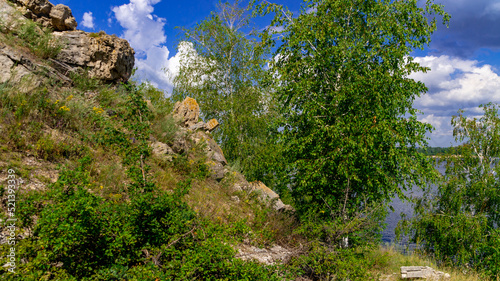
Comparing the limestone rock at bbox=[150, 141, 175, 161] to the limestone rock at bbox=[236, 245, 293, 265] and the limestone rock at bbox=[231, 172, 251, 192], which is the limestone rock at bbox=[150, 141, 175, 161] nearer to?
the limestone rock at bbox=[231, 172, 251, 192]

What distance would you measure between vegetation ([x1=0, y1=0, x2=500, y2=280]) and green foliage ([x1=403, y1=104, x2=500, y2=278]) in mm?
74

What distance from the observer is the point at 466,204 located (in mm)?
13984

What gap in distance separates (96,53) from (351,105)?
8.75 meters

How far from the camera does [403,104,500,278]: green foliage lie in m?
12.3

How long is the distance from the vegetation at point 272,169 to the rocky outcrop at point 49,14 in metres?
0.87

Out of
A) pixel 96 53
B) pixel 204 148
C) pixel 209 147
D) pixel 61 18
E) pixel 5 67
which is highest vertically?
pixel 61 18

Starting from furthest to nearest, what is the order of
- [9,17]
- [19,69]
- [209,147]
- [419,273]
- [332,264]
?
[209,147] < [9,17] < [419,273] < [19,69] < [332,264]

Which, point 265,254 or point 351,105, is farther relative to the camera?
point 351,105

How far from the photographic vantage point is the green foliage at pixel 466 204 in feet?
40.3

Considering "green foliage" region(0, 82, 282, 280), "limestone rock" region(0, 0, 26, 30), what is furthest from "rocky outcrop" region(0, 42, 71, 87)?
"green foliage" region(0, 82, 282, 280)

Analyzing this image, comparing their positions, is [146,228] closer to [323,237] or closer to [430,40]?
[323,237]

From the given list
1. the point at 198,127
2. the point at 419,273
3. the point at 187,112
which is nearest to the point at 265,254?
the point at 419,273

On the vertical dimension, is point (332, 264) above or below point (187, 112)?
below

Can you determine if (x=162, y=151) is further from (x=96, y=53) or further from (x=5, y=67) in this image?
(x=96, y=53)
